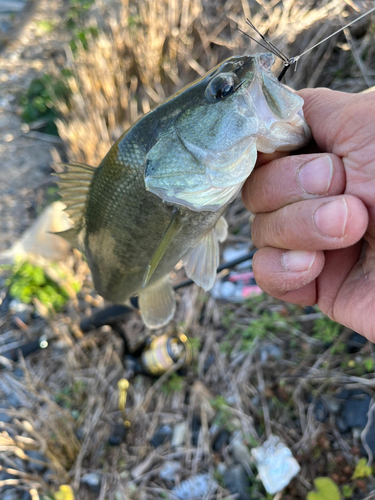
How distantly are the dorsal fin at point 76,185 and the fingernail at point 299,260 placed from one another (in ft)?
2.96

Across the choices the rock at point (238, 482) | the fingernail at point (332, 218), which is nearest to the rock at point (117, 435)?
the rock at point (238, 482)

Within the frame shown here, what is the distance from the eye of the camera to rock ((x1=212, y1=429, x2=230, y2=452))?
2391 millimetres

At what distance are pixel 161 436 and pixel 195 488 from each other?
431 mm

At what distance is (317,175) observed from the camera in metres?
1.16

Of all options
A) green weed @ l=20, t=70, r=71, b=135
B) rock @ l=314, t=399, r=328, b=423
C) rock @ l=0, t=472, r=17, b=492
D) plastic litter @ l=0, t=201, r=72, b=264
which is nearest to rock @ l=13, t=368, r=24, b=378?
rock @ l=0, t=472, r=17, b=492

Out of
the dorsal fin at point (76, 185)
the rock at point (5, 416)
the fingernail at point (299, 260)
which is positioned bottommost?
the rock at point (5, 416)

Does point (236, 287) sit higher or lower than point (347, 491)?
higher

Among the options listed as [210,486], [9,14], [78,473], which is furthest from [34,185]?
[9,14]

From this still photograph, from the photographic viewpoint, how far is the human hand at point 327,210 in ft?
3.65

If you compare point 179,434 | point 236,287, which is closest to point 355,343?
point 236,287

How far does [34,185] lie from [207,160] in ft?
13.4

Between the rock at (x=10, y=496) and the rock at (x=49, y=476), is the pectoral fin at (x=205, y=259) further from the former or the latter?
the rock at (x=10, y=496)

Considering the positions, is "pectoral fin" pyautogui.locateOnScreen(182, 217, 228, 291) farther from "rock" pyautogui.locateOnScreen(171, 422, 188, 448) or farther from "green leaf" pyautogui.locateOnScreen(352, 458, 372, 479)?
"rock" pyautogui.locateOnScreen(171, 422, 188, 448)

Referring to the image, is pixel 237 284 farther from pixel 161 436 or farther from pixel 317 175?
pixel 317 175
